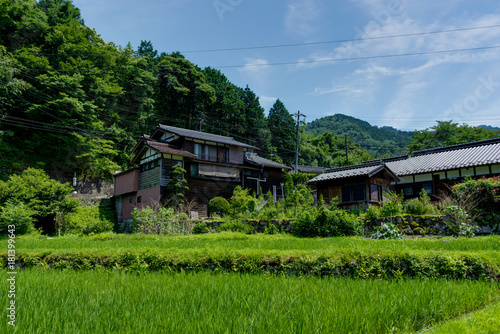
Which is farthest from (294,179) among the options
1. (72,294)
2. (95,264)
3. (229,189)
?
(72,294)

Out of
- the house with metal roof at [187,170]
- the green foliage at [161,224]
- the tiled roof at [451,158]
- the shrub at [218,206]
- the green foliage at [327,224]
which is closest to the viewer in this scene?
the green foliage at [327,224]

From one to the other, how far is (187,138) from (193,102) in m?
16.1

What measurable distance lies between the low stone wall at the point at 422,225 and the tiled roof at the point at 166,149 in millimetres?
15666

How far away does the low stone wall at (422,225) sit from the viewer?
34.9 feet

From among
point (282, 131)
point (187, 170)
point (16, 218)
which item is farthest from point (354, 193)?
point (282, 131)

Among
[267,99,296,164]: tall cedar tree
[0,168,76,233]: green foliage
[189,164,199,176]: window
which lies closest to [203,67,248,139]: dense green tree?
[267,99,296,164]: tall cedar tree

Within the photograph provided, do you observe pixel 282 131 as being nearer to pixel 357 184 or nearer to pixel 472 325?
pixel 357 184

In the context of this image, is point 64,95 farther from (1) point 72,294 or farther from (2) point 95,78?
(1) point 72,294

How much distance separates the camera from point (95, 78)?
2820 cm

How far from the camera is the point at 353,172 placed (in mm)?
19156

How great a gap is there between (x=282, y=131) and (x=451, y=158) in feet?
95.7

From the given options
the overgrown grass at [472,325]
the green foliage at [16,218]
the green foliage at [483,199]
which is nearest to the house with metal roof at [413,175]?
the green foliage at [483,199]

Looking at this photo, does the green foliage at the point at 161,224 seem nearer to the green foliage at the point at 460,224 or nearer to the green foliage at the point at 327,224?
the green foliage at the point at 327,224

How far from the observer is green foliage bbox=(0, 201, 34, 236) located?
1526 centimetres
